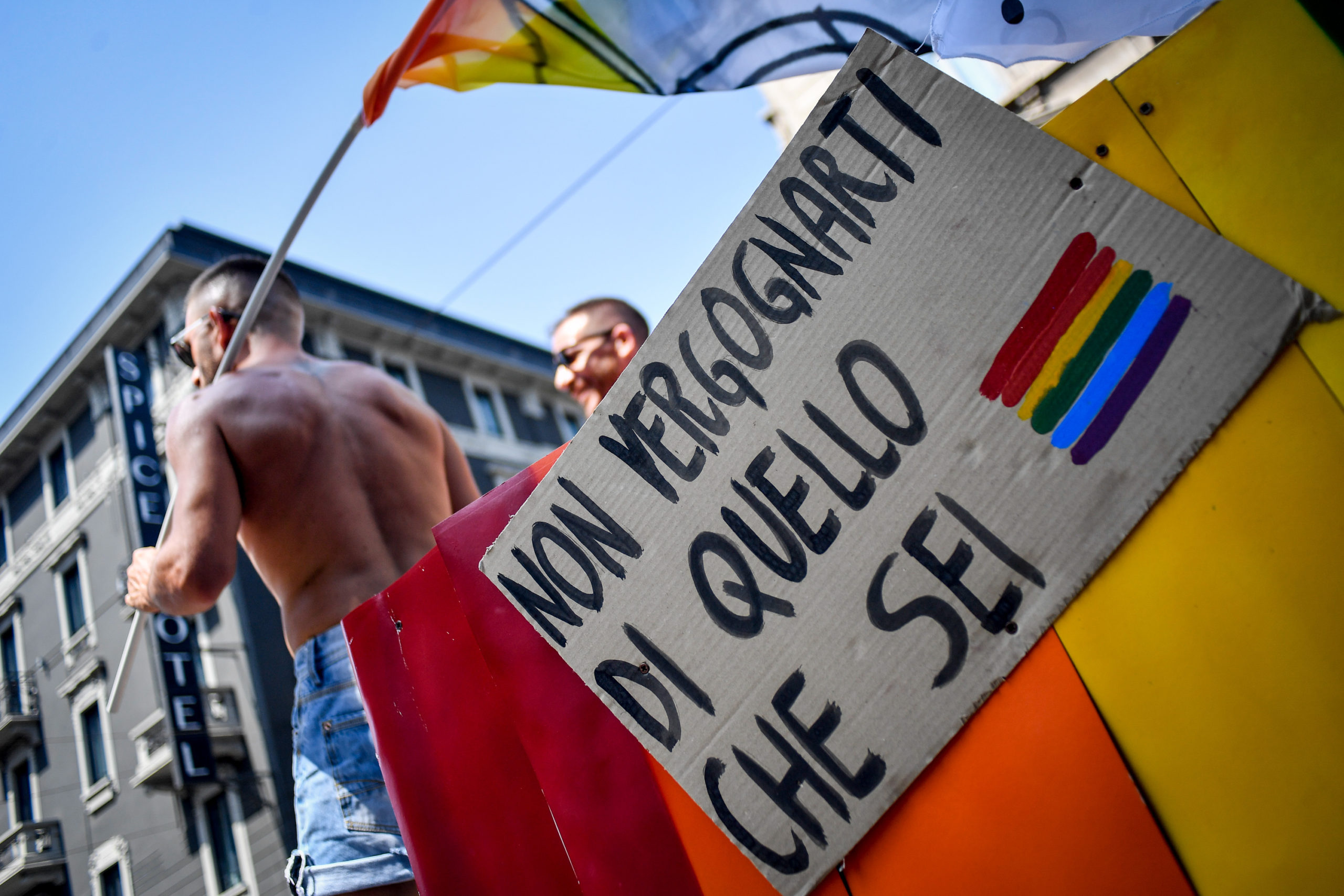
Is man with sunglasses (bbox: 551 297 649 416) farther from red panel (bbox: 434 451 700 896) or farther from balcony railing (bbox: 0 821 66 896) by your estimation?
balcony railing (bbox: 0 821 66 896)

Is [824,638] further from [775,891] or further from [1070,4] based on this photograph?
[1070,4]

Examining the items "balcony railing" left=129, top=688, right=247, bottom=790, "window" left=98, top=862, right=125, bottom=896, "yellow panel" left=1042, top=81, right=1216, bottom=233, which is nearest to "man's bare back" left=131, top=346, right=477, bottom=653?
"yellow panel" left=1042, top=81, right=1216, bottom=233

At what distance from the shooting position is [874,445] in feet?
3.92

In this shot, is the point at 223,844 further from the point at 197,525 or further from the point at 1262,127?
the point at 1262,127

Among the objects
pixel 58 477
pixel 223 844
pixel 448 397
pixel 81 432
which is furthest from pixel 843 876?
pixel 58 477

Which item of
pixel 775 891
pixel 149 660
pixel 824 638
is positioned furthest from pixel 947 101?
pixel 149 660

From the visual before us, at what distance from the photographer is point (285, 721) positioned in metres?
11.3

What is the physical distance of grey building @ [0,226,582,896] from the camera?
36.6 ft

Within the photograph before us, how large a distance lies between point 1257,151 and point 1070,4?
24.7 inches

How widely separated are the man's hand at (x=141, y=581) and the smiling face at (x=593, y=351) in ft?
6.63

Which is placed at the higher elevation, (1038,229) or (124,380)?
(124,380)

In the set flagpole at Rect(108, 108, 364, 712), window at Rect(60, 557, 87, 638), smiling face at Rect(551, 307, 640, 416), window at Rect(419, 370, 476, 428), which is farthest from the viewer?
window at Rect(419, 370, 476, 428)

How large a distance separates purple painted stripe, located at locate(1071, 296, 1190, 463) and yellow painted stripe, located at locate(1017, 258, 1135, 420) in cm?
7

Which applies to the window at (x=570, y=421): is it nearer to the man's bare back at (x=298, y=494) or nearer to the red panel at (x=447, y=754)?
the man's bare back at (x=298, y=494)
